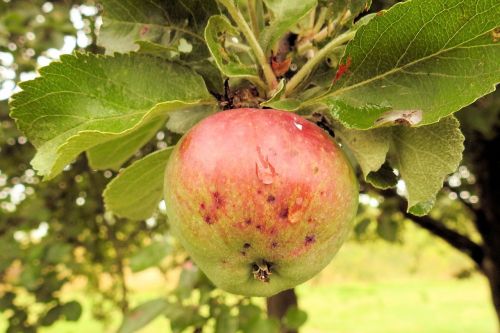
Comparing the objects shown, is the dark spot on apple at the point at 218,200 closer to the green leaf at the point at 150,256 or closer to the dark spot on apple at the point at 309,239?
the dark spot on apple at the point at 309,239

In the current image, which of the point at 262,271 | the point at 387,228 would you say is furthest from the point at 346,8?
the point at 387,228

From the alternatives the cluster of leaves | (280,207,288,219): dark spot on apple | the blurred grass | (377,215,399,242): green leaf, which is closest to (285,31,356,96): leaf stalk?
the cluster of leaves

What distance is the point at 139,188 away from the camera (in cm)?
110

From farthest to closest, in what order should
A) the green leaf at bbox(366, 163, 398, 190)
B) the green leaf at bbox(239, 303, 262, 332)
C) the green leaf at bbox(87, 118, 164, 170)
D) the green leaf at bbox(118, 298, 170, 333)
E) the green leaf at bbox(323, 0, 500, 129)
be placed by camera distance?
the green leaf at bbox(239, 303, 262, 332) < the green leaf at bbox(118, 298, 170, 333) < the green leaf at bbox(87, 118, 164, 170) < the green leaf at bbox(366, 163, 398, 190) < the green leaf at bbox(323, 0, 500, 129)

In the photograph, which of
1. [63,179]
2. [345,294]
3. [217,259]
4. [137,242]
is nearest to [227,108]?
[217,259]

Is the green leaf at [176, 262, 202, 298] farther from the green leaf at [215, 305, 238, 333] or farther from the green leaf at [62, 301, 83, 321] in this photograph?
the green leaf at [62, 301, 83, 321]

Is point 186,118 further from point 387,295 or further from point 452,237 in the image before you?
point 387,295

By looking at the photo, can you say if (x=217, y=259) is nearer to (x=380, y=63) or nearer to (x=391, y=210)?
(x=380, y=63)

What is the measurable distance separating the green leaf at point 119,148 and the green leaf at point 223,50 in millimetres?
239

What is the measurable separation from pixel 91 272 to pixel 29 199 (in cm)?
130

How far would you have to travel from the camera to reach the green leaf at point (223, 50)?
845 mm

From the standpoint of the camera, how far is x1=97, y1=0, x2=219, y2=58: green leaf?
3.24 ft

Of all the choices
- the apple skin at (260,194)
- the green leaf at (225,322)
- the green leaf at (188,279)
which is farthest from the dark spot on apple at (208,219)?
the green leaf at (188,279)

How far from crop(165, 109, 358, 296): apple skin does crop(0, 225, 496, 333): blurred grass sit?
6674 mm
